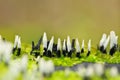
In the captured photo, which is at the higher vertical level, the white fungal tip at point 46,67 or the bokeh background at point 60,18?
the bokeh background at point 60,18

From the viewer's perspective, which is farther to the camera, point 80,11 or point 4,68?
point 80,11

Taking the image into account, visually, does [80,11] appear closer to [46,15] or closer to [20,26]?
[46,15]

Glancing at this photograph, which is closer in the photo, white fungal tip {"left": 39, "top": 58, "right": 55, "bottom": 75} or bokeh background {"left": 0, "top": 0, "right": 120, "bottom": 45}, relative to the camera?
white fungal tip {"left": 39, "top": 58, "right": 55, "bottom": 75}

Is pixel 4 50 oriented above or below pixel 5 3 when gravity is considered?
below

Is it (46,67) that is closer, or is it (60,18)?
(46,67)

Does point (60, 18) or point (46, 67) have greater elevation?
point (60, 18)

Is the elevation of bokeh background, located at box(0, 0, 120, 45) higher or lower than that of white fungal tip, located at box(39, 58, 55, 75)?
higher

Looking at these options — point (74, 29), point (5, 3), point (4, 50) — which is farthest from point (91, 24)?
point (4, 50)

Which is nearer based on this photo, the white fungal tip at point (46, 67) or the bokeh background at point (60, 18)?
the white fungal tip at point (46, 67)
